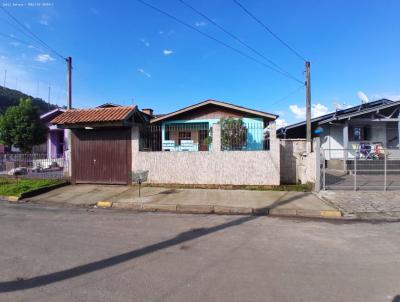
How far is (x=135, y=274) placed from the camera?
4.26 m

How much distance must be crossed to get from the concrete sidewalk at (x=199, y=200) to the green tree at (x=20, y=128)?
44.4 ft

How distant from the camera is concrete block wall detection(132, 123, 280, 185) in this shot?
12742 millimetres

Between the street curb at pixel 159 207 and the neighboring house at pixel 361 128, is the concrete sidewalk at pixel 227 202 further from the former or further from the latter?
the neighboring house at pixel 361 128

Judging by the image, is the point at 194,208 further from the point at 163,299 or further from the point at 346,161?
the point at 346,161

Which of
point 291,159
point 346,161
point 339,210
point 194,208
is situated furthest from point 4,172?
point 346,161

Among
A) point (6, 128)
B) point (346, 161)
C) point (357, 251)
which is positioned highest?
point (6, 128)

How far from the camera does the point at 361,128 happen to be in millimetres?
21000

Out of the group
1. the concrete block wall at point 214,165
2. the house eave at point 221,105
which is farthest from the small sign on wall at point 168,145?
the house eave at point 221,105

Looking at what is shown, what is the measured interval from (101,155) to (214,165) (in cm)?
523

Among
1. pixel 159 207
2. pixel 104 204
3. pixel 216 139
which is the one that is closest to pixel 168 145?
pixel 216 139

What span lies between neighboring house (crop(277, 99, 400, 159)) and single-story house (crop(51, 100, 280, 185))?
7526 mm

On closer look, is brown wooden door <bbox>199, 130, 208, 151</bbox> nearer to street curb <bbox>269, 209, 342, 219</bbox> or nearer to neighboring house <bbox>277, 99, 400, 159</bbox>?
neighboring house <bbox>277, 99, 400, 159</bbox>

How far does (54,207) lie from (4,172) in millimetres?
9143

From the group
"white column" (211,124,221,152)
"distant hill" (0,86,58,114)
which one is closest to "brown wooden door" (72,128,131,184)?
"white column" (211,124,221,152)
